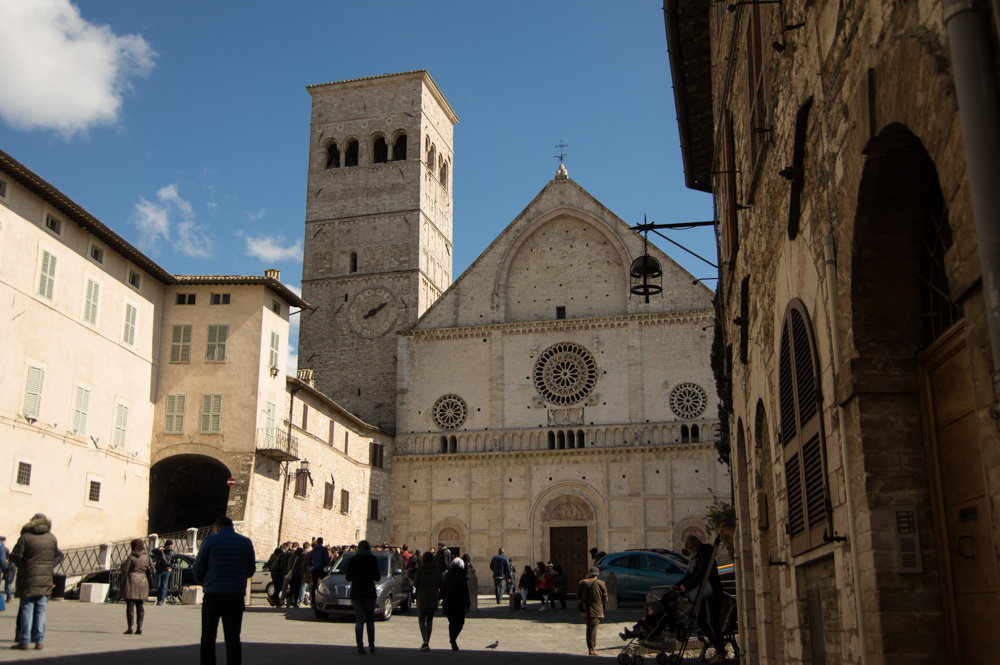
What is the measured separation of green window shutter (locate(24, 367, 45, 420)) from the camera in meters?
21.2

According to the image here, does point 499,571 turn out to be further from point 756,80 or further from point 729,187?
point 756,80

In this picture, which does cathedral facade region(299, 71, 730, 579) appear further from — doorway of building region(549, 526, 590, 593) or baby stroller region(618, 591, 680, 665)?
baby stroller region(618, 591, 680, 665)

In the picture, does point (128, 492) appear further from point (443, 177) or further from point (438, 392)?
point (443, 177)

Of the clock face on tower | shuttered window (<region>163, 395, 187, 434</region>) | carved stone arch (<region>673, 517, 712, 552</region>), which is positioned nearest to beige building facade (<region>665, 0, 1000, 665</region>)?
shuttered window (<region>163, 395, 187, 434</region>)

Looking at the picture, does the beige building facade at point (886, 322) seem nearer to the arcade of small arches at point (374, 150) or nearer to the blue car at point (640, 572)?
the blue car at point (640, 572)

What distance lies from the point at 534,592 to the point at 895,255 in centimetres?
2207

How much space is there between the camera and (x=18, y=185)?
2116 cm

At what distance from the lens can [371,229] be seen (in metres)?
42.7

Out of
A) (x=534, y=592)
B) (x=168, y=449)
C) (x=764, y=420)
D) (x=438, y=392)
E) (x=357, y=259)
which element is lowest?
(x=534, y=592)

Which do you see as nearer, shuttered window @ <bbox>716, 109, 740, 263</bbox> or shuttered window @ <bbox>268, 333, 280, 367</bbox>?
shuttered window @ <bbox>716, 109, 740, 263</bbox>

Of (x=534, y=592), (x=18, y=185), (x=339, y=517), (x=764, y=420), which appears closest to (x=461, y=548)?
(x=339, y=517)

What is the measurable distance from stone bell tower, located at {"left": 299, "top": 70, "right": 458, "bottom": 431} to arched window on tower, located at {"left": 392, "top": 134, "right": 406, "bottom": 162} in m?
0.05

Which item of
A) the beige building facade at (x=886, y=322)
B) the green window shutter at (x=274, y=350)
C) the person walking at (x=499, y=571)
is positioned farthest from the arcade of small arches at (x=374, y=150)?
the beige building facade at (x=886, y=322)

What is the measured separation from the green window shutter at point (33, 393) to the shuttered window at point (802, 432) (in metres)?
19.0
